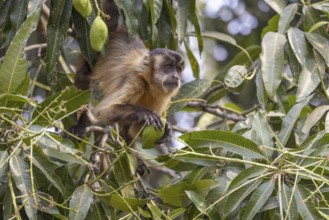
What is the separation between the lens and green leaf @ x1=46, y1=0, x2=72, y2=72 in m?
5.05

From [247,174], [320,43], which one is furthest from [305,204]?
[320,43]

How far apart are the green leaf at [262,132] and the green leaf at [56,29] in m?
1.48

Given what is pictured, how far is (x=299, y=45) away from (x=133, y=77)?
170cm

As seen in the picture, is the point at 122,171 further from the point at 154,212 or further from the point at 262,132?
the point at 262,132

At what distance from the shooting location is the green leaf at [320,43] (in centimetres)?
573

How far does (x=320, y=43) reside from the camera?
5.79 m

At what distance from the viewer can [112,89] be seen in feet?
22.0

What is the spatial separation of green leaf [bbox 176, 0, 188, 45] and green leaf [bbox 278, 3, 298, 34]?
77cm

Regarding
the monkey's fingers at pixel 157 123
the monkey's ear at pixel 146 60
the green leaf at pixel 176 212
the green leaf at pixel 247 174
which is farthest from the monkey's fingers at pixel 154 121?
the green leaf at pixel 247 174

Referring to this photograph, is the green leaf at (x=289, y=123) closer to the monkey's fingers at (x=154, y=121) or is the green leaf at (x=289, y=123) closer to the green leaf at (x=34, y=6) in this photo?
the monkey's fingers at (x=154, y=121)

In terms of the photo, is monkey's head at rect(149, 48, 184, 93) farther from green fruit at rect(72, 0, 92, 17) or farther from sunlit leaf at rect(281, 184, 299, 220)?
sunlit leaf at rect(281, 184, 299, 220)

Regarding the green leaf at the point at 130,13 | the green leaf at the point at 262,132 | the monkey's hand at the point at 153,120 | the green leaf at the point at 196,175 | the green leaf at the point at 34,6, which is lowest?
the green leaf at the point at 196,175

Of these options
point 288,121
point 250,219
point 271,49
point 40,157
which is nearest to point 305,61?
point 271,49

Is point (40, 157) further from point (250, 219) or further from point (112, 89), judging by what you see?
point (112, 89)
